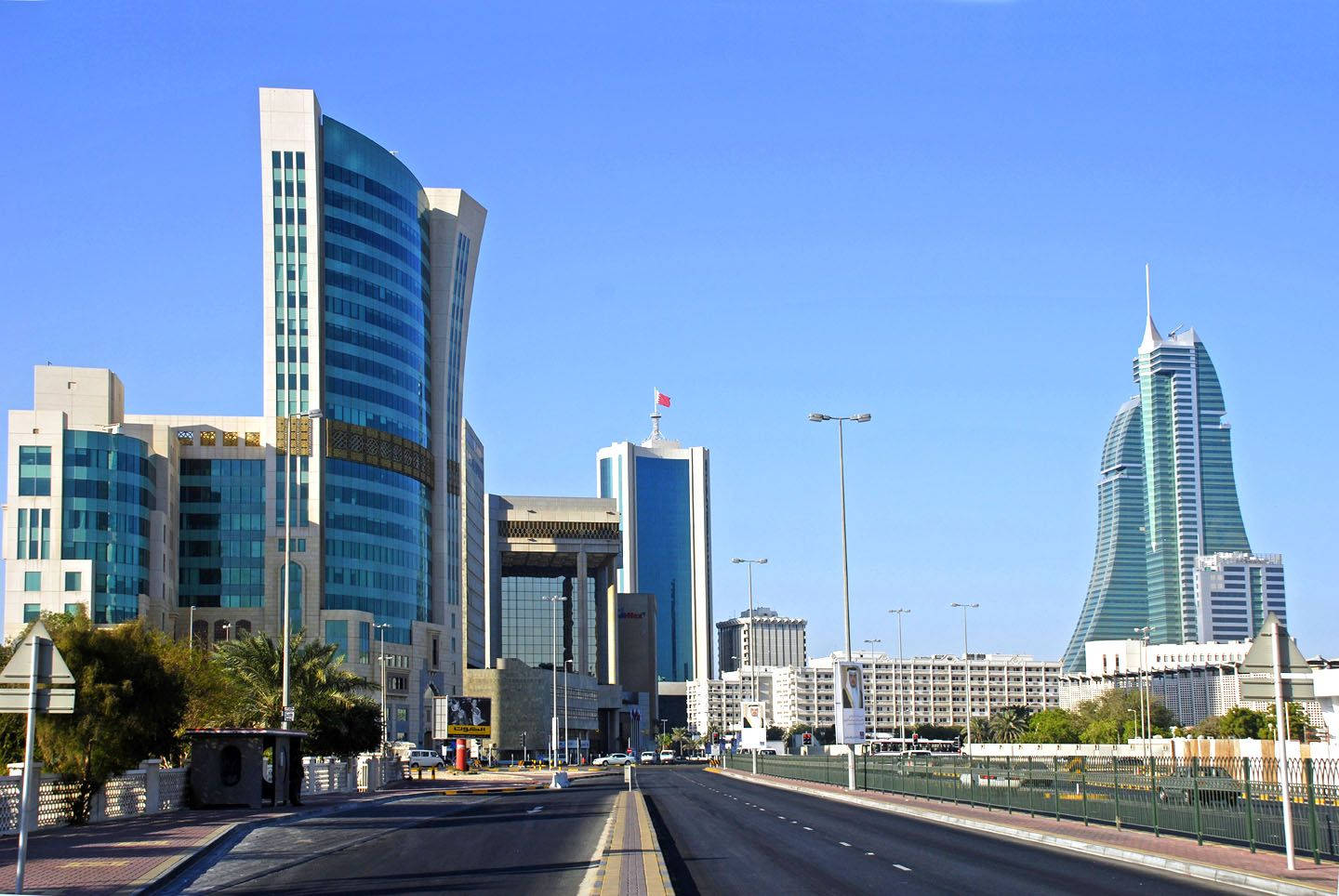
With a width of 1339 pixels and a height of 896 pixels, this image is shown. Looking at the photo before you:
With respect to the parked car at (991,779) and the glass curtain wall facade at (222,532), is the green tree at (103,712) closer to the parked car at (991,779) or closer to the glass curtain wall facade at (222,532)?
the parked car at (991,779)

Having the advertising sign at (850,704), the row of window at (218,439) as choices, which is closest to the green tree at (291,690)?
the advertising sign at (850,704)

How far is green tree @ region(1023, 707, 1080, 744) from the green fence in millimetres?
113492

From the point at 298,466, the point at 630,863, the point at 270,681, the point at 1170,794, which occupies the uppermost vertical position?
the point at 298,466

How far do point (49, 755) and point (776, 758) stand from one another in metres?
55.4

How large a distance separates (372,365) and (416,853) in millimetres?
107370

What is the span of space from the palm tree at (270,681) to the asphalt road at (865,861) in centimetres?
2614

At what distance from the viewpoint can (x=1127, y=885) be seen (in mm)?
20516

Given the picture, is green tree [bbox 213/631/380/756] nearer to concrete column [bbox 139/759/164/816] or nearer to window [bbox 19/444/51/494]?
concrete column [bbox 139/759/164/816]

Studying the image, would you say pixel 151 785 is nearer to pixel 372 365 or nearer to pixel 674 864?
pixel 674 864

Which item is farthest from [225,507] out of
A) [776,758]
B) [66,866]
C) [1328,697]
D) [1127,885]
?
[1127,885]

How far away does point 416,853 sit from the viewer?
2767 centimetres

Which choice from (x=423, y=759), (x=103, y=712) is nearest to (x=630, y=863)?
(x=103, y=712)

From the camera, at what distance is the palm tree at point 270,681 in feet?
202

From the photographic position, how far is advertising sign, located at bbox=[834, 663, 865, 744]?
56.9 meters
